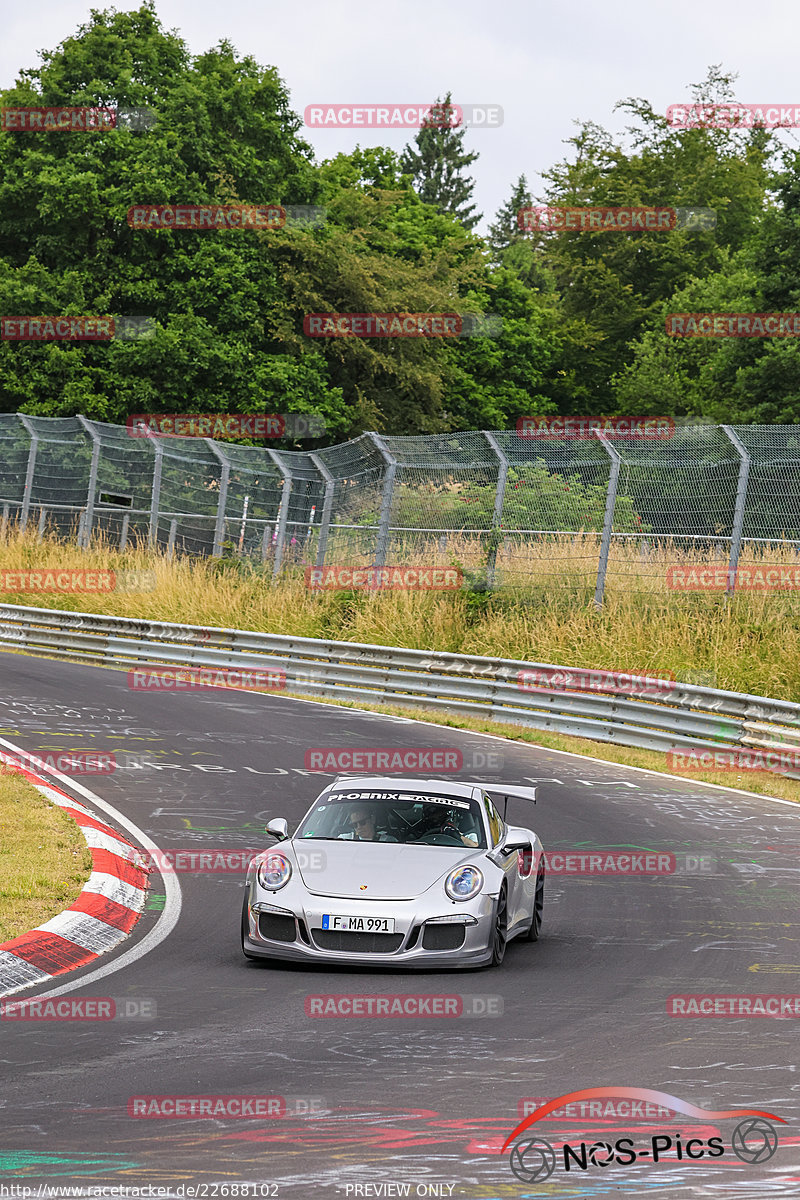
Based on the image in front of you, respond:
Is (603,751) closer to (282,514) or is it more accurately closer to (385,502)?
(385,502)

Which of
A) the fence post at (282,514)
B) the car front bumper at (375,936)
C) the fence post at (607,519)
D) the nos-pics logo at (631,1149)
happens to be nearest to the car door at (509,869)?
the car front bumper at (375,936)

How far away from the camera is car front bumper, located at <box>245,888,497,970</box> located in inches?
358

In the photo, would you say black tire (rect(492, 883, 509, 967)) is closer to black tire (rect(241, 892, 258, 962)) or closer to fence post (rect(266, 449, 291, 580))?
black tire (rect(241, 892, 258, 962))

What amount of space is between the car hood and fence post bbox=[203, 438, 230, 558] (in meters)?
22.4

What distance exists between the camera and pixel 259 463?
3334cm

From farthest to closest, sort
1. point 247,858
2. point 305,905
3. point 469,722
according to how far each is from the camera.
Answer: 1. point 469,722
2. point 247,858
3. point 305,905

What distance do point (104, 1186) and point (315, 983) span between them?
12.5 ft

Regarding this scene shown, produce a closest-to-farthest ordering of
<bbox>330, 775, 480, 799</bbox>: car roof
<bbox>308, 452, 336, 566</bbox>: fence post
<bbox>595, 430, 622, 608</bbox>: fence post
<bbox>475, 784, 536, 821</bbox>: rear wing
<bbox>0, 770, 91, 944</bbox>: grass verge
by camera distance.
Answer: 1. <bbox>0, 770, 91, 944</bbox>: grass verge
2. <bbox>330, 775, 480, 799</bbox>: car roof
3. <bbox>475, 784, 536, 821</bbox>: rear wing
4. <bbox>595, 430, 622, 608</bbox>: fence post
5. <bbox>308, 452, 336, 566</bbox>: fence post

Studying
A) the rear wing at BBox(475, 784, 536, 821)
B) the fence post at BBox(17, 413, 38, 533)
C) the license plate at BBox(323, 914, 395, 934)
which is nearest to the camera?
the license plate at BBox(323, 914, 395, 934)

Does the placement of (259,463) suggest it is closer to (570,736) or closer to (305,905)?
(570,736)

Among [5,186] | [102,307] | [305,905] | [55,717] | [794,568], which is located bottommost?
[55,717]

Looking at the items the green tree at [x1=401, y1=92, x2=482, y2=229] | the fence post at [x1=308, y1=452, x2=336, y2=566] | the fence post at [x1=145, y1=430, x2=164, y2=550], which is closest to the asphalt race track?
the fence post at [x1=308, y1=452, x2=336, y2=566]

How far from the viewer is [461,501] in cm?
2614

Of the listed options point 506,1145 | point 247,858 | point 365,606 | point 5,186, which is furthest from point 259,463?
point 506,1145
